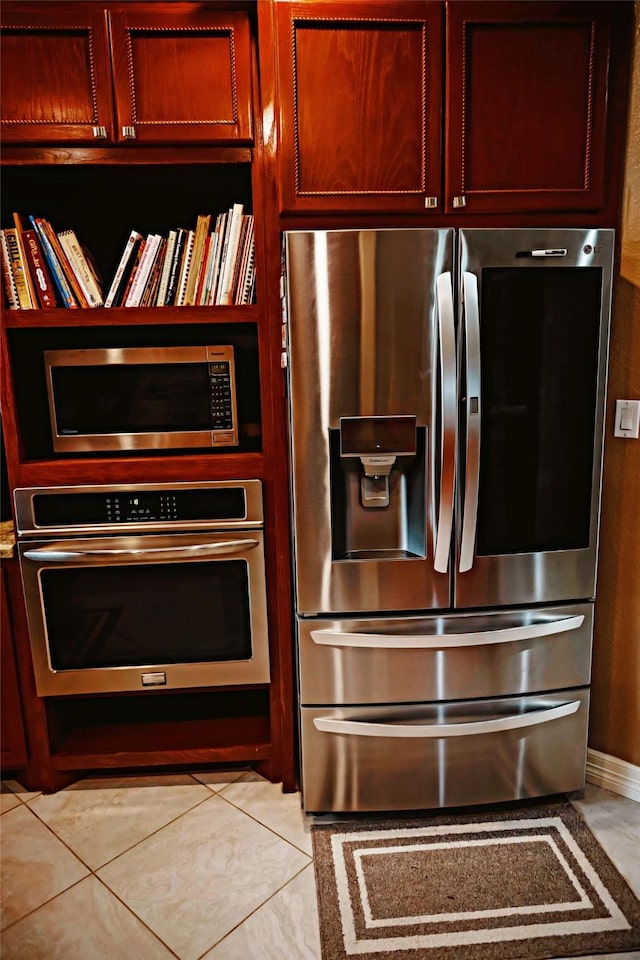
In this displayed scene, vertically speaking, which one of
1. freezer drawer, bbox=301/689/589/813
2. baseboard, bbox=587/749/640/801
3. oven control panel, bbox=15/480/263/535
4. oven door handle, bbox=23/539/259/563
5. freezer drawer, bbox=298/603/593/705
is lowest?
baseboard, bbox=587/749/640/801

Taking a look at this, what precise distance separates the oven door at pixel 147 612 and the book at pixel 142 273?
2.35 ft

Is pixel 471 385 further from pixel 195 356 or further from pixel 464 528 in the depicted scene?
pixel 195 356

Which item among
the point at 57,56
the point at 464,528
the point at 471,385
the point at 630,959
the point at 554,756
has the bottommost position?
the point at 630,959

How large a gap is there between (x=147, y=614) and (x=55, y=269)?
1.09 meters

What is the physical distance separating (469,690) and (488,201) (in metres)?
1.39

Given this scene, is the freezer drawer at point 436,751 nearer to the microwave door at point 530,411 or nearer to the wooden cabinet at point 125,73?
the microwave door at point 530,411

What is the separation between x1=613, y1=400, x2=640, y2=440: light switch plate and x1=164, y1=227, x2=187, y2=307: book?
4.56 feet

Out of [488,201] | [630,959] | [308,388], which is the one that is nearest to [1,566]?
[308,388]

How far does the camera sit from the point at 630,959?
1465 mm

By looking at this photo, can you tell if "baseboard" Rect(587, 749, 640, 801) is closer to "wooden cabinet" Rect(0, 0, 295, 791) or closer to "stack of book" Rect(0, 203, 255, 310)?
"wooden cabinet" Rect(0, 0, 295, 791)

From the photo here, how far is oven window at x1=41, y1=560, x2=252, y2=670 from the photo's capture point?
6.48ft

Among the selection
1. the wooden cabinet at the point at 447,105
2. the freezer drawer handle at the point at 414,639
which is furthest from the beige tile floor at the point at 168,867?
the wooden cabinet at the point at 447,105

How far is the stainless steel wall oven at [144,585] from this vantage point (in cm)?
191

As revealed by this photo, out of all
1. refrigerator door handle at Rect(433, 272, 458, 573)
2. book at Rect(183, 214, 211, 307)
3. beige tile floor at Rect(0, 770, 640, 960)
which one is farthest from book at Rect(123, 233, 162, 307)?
beige tile floor at Rect(0, 770, 640, 960)
